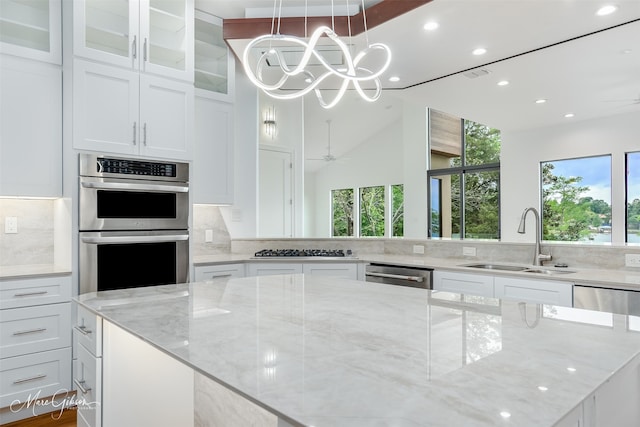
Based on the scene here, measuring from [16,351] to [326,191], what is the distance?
372 inches

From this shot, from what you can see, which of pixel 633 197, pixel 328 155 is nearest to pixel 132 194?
pixel 633 197

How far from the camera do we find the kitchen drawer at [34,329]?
2.50 m

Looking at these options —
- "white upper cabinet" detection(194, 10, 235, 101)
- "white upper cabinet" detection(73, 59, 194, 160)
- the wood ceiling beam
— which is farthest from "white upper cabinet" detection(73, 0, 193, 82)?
the wood ceiling beam

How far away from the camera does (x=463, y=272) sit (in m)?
2.88

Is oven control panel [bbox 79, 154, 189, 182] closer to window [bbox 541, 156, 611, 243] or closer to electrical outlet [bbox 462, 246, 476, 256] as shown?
electrical outlet [bbox 462, 246, 476, 256]

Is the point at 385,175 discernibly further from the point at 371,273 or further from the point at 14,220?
the point at 14,220

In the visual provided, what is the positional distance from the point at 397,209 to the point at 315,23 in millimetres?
7107

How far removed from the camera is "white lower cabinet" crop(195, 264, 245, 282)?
11.1 feet

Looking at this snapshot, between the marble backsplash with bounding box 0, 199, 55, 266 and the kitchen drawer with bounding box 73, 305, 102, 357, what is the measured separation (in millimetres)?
1744

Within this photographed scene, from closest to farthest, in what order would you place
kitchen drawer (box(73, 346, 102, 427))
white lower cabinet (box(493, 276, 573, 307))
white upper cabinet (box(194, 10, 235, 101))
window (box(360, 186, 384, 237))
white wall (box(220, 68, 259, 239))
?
kitchen drawer (box(73, 346, 102, 427)) < white lower cabinet (box(493, 276, 573, 307)) < white upper cabinet (box(194, 10, 235, 101)) < white wall (box(220, 68, 259, 239)) < window (box(360, 186, 384, 237))

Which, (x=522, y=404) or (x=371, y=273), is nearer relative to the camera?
(x=522, y=404)

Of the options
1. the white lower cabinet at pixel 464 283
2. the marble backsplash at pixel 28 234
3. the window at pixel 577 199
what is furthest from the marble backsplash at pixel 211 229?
the window at pixel 577 199

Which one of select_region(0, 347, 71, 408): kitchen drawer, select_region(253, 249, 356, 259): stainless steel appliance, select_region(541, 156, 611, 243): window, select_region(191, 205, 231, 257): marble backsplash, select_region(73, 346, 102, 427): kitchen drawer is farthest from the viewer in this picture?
select_region(541, 156, 611, 243): window

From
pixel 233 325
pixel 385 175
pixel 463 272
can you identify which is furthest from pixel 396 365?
pixel 385 175
